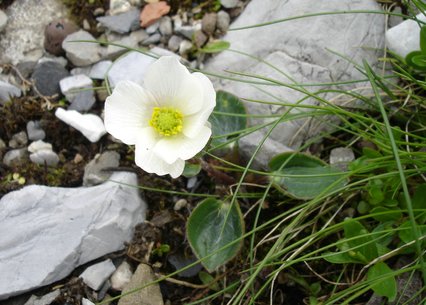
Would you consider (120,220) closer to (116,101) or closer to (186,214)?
(186,214)

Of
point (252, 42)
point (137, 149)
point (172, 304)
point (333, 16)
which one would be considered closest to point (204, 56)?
point (252, 42)

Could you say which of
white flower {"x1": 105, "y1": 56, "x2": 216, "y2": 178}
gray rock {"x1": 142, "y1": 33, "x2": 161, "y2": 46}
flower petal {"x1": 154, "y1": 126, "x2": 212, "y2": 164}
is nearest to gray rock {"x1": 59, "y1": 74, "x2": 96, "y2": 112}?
gray rock {"x1": 142, "y1": 33, "x2": 161, "y2": 46}

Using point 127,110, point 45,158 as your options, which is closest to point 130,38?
point 45,158

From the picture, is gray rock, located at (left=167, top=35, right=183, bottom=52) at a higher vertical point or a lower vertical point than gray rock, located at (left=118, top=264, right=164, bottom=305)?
higher

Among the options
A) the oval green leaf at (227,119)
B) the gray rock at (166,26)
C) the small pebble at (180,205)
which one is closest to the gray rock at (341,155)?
the oval green leaf at (227,119)

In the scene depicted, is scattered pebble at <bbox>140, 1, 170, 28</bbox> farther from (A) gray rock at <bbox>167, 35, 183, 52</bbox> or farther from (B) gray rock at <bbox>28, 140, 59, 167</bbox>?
(B) gray rock at <bbox>28, 140, 59, 167</bbox>

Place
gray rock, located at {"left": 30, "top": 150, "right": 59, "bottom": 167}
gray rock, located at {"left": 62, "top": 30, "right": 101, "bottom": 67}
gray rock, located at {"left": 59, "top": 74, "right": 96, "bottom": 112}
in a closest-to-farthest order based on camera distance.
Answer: gray rock, located at {"left": 30, "top": 150, "right": 59, "bottom": 167}
gray rock, located at {"left": 59, "top": 74, "right": 96, "bottom": 112}
gray rock, located at {"left": 62, "top": 30, "right": 101, "bottom": 67}
